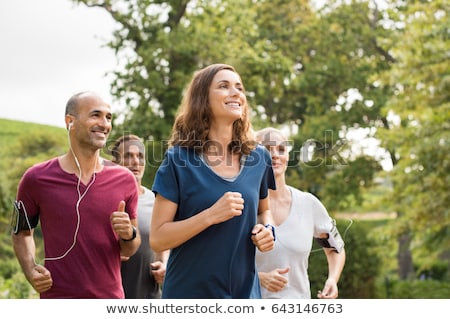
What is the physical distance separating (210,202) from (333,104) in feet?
57.7

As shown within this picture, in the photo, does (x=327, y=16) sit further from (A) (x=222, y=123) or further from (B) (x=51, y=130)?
(A) (x=222, y=123)

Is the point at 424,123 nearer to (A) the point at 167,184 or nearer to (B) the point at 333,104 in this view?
(B) the point at 333,104

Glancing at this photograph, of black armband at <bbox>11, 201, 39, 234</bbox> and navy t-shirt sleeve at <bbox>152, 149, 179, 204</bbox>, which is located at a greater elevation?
navy t-shirt sleeve at <bbox>152, 149, 179, 204</bbox>

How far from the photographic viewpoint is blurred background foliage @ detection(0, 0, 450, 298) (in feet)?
39.1

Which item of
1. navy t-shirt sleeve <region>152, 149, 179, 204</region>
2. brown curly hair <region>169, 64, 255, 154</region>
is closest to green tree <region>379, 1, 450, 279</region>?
brown curly hair <region>169, 64, 255, 154</region>

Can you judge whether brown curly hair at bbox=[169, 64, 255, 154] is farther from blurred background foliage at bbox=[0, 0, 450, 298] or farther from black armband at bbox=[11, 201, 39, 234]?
blurred background foliage at bbox=[0, 0, 450, 298]

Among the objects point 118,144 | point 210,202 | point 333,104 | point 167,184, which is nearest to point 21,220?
point 167,184

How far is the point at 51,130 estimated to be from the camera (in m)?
18.8

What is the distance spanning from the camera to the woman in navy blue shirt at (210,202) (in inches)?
98.2

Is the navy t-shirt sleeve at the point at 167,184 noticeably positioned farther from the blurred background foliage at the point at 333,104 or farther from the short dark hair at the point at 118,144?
the blurred background foliage at the point at 333,104

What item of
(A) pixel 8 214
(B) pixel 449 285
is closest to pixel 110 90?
(A) pixel 8 214

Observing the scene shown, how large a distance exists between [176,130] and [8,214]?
1427 centimetres

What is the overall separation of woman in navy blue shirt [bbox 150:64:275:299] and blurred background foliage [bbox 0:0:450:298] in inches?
231

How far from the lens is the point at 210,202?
8.18 feet
